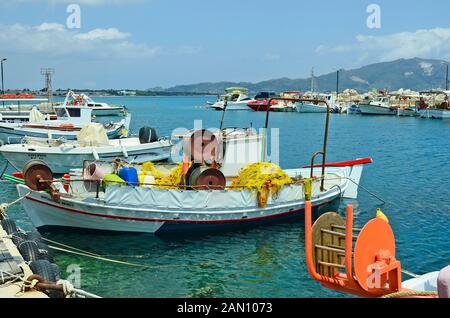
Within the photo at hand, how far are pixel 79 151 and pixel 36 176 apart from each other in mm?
14234

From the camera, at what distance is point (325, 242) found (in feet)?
26.3

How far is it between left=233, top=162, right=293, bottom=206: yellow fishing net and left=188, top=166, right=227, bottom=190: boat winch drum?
95 cm

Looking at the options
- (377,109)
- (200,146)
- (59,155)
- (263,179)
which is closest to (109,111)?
(377,109)

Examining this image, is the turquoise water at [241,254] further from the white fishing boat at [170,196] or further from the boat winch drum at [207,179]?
the boat winch drum at [207,179]

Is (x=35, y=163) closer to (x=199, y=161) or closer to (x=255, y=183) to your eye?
(x=199, y=161)

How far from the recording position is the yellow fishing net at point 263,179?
64.6ft

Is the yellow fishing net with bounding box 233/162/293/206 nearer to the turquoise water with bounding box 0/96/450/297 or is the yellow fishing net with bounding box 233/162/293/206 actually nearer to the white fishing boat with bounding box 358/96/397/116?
the turquoise water with bounding box 0/96/450/297

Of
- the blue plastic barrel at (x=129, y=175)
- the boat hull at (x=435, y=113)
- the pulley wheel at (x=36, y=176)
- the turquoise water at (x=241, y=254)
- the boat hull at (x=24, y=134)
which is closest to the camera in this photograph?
the turquoise water at (x=241, y=254)

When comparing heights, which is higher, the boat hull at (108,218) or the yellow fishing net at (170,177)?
the yellow fishing net at (170,177)

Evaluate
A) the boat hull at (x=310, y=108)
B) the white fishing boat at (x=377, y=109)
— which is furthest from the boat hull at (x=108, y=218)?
the boat hull at (x=310, y=108)

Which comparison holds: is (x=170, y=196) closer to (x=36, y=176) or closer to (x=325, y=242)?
(x=36, y=176)

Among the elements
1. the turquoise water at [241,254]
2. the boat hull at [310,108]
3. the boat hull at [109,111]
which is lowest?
the turquoise water at [241,254]

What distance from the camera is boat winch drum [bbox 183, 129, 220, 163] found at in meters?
20.5
